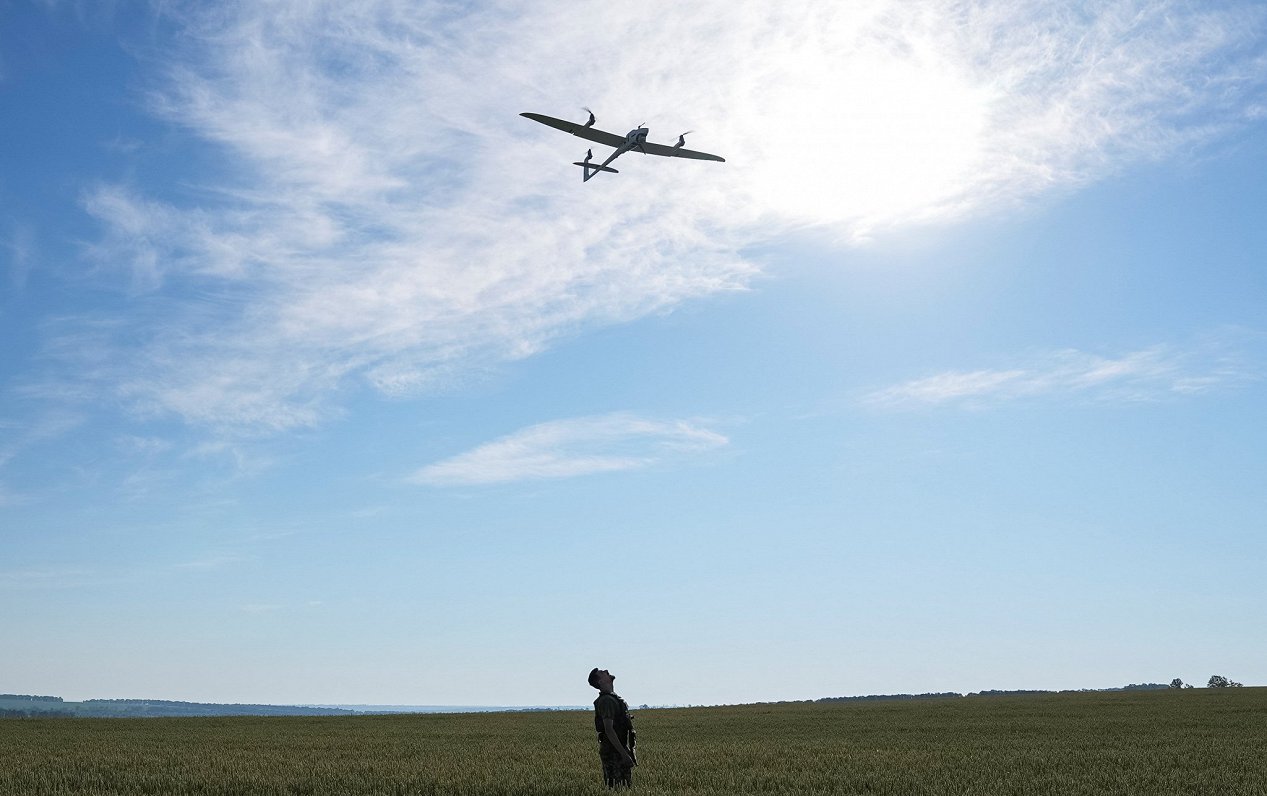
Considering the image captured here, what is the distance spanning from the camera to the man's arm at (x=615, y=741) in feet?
51.8

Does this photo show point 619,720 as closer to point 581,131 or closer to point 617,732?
point 617,732

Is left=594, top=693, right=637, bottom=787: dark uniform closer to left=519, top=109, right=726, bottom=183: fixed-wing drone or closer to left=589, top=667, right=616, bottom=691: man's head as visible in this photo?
left=589, top=667, right=616, bottom=691: man's head

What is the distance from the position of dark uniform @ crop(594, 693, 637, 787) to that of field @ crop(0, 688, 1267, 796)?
1.28m

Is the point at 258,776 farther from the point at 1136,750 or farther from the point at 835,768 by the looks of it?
the point at 1136,750

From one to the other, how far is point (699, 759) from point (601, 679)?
12.8 metres

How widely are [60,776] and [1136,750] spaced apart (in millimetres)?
28668

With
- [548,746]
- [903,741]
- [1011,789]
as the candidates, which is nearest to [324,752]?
[548,746]

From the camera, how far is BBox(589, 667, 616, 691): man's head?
15.6 meters

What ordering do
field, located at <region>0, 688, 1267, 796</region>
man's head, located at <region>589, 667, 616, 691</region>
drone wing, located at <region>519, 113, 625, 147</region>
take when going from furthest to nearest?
drone wing, located at <region>519, 113, 625, 147</region> < field, located at <region>0, 688, 1267, 796</region> < man's head, located at <region>589, 667, 616, 691</region>

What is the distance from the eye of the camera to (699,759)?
27000 mm

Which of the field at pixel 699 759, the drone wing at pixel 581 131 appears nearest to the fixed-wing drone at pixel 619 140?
the drone wing at pixel 581 131

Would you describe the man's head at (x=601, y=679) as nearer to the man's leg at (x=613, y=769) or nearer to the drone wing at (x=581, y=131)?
the man's leg at (x=613, y=769)

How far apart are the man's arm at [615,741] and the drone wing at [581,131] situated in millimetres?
37733

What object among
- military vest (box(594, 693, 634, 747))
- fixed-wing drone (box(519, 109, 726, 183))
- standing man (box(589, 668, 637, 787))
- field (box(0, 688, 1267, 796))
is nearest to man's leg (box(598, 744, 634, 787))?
standing man (box(589, 668, 637, 787))
